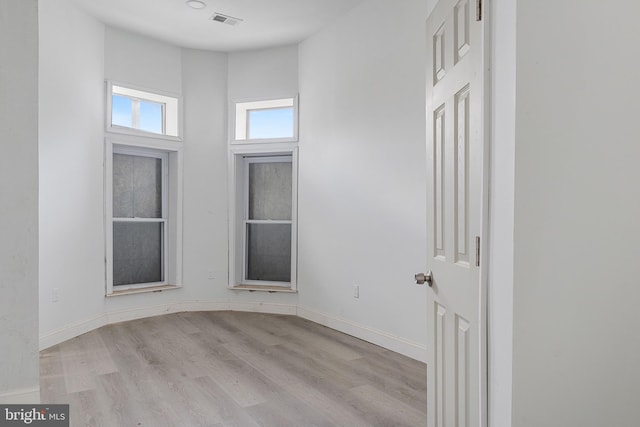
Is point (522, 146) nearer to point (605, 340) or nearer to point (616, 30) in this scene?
point (616, 30)

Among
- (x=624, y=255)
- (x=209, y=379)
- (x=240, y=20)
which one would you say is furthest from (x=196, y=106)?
(x=624, y=255)

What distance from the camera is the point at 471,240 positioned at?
1470 millimetres

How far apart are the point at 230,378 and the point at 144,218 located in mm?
2617

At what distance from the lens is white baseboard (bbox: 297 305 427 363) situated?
11.2 feet

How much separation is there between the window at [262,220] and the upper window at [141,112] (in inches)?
33.0

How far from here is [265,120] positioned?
206 inches

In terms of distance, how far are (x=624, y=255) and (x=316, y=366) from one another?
2446 millimetres

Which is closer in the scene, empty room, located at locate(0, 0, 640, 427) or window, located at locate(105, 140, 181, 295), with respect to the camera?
empty room, located at locate(0, 0, 640, 427)

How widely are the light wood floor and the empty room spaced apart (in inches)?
0.9

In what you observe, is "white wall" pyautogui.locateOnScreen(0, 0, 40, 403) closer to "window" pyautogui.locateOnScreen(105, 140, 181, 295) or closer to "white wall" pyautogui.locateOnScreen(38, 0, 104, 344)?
"white wall" pyautogui.locateOnScreen(38, 0, 104, 344)

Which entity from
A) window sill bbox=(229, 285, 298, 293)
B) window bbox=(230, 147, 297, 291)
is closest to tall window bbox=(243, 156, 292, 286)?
window bbox=(230, 147, 297, 291)

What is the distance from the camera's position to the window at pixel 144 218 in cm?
477

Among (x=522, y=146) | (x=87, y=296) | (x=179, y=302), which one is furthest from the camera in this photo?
(x=179, y=302)

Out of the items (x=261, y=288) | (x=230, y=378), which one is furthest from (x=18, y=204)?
(x=261, y=288)
